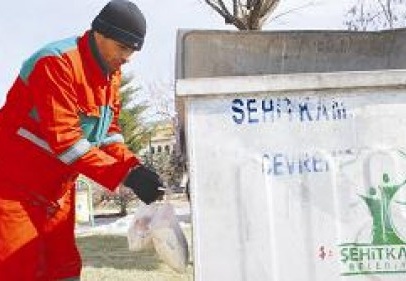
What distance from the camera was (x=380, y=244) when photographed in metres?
2.86

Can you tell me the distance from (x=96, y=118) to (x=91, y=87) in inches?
6.4

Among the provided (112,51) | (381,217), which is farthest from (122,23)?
(381,217)

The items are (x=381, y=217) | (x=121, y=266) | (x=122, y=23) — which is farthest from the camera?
(x=121, y=266)

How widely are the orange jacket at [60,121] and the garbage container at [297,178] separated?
66 cm

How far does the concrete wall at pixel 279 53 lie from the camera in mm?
4949

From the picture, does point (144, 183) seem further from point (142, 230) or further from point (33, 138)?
point (33, 138)

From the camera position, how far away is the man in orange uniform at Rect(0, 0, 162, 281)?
3.46 meters

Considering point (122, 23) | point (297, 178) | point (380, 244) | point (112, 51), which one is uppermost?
point (122, 23)

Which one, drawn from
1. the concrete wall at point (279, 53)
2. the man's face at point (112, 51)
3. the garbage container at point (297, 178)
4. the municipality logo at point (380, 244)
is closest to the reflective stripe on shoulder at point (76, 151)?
the man's face at point (112, 51)

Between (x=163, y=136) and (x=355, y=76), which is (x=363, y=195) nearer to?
(x=355, y=76)

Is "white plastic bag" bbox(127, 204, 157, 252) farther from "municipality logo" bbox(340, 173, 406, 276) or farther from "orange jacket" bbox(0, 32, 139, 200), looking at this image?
"municipality logo" bbox(340, 173, 406, 276)

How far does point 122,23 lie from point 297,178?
1170 mm

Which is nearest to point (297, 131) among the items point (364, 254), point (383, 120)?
point (383, 120)

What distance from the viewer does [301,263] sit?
2.88 m
